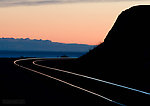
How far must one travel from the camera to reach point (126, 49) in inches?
1658

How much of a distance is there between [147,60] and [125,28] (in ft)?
42.0

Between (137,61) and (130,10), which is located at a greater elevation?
(130,10)

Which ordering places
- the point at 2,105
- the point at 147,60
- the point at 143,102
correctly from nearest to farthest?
the point at 2,105 < the point at 143,102 < the point at 147,60

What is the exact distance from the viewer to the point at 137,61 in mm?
36875

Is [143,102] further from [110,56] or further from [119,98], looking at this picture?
[110,56]

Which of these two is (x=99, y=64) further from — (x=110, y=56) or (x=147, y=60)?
(x=147, y=60)

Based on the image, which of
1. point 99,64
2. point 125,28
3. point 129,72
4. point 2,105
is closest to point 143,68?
point 129,72

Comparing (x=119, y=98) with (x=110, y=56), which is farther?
(x=110, y=56)

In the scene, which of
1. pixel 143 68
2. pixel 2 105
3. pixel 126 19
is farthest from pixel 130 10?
pixel 2 105

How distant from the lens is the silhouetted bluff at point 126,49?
3566 centimetres

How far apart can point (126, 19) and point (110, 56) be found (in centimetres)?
861

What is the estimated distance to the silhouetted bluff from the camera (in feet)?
117

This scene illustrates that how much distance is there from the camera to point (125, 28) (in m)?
48.1

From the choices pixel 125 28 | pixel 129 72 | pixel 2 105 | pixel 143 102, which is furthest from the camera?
pixel 125 28
